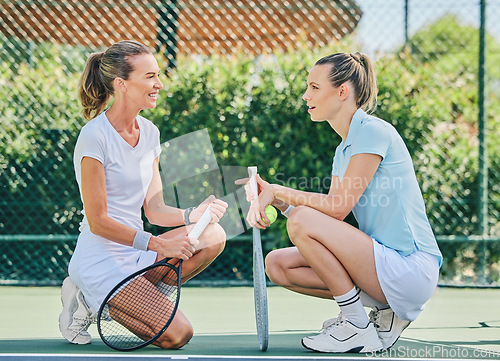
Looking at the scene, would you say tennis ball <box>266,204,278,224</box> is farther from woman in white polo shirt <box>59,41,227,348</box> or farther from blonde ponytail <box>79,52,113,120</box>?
blonde ponytail <box>79,52,113,120</box>

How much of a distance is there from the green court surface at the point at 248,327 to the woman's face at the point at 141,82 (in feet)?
3.08

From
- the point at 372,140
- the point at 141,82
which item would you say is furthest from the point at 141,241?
the point at 372,140

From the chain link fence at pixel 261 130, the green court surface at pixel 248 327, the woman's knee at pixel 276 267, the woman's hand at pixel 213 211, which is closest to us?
the green court surface at pixel 248 327

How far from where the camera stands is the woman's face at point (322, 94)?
9.46ft

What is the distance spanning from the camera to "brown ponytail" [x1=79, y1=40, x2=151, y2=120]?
9.69 ft

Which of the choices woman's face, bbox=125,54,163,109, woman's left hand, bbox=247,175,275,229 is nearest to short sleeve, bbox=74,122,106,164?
woman's face, bbox=125,54,163,109

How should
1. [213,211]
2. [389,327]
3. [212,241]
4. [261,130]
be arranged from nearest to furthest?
[389,327] → [213,211] → [212,241] → [261,130]

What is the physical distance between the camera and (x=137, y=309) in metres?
2.78

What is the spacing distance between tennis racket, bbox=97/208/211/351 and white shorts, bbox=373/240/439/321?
25.5 inches

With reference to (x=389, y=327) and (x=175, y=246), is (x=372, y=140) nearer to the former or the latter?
(x=389, y=327)

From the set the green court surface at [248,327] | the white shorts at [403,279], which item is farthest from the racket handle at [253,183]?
the green court surface at [248,327]

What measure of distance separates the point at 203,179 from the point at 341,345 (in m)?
2.55

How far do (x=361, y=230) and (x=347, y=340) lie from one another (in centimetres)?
44

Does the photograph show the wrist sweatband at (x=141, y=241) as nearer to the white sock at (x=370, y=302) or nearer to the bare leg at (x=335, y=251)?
the bare leg at (x=335, y=251)
